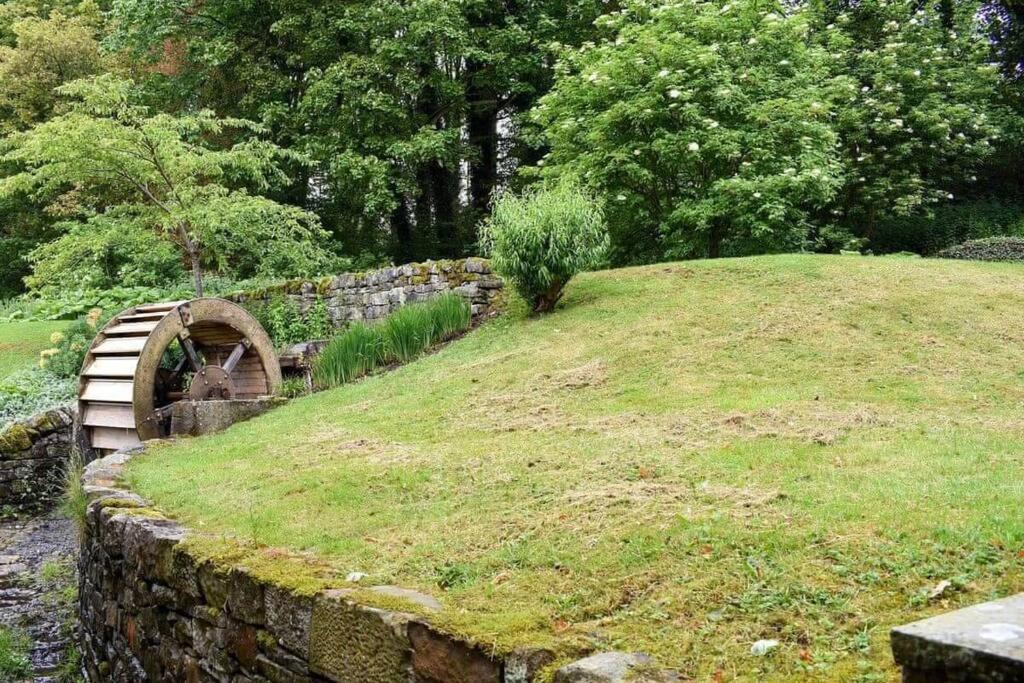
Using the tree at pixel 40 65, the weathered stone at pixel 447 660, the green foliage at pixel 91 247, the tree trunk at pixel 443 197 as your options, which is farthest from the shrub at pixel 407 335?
the tree at pixel 40 65

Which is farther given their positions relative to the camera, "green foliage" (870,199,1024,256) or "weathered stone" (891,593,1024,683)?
"green foliage" (870,199,1024,256)

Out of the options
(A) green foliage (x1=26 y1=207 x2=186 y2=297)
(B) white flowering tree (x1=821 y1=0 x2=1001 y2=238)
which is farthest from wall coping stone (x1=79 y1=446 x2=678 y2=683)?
(B) white flowering tree (x1=821 y1=0 x2=1001 y2=238)

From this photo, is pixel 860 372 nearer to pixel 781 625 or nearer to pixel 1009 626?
pixel 781 625

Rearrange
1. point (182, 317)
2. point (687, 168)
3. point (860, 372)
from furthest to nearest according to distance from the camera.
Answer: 1. point (687, 168)
2. point (182, 317)
3. point (860, 372)

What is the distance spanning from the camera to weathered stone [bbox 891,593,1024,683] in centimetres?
172

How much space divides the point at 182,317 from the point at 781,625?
794 centimetres

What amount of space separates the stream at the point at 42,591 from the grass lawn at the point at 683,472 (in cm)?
116

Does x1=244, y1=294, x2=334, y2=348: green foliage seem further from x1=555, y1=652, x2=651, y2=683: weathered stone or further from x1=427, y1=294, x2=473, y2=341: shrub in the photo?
x1=555, y1=652, x2=651, y2=683: weathered stone

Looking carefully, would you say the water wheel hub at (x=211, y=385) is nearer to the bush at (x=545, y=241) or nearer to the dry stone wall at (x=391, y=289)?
the dry stone wall at (x=391, y=289)

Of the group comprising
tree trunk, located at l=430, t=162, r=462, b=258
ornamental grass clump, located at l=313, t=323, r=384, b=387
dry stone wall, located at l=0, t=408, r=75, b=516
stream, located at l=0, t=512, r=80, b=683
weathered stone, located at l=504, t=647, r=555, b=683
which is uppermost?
tree trunk, located at l=430, t=162, r=462, b=258

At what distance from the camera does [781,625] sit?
2.77 m

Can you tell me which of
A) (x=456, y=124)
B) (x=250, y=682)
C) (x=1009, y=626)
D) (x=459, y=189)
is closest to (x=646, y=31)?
(x=456, y=124)

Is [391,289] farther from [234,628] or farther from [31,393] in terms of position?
[234,628]

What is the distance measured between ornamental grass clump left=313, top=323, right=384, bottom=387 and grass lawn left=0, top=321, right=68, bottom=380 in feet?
17.4
